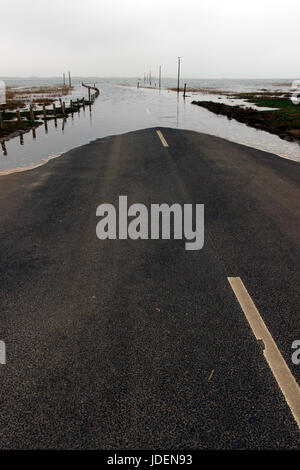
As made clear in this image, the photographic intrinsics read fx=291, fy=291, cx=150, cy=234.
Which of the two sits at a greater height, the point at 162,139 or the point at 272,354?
the point at 162,139

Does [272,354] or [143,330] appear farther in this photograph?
[143,330]

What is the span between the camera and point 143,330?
10.4 feet

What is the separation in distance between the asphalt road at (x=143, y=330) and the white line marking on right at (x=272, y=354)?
0.20ft

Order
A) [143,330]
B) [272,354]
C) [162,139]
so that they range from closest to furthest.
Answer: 1. [272,354]
2. [143,330]
3. [162,139]

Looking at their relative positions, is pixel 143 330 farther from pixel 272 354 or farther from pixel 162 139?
pixel 162 139

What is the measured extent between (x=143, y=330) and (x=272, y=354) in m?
1.33

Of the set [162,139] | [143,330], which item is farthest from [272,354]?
[162,139]

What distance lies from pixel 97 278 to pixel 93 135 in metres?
15.2

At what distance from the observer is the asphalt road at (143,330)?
7.44 ft

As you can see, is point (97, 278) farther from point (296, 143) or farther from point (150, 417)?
point (296, 143)

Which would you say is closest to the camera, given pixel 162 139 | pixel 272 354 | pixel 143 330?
pixel 272 354

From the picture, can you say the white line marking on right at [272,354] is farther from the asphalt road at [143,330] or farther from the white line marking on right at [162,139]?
the white line marking on right at [162,139]

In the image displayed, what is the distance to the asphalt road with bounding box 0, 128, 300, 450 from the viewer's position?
227 cm
